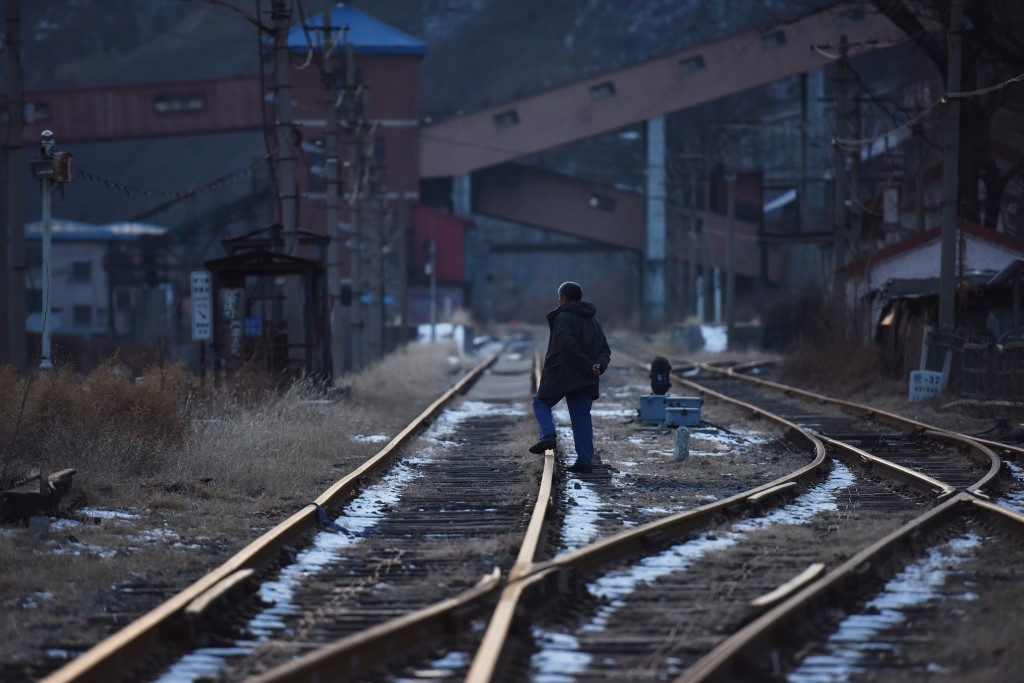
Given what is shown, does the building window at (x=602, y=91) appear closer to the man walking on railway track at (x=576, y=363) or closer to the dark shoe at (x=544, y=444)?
the dark shoe at (x=544, y=444)

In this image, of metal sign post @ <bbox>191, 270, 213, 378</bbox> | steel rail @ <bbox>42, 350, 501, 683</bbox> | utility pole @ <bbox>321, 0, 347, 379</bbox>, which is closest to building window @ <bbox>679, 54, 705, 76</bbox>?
utility pole @ <bbox>321, 0, 347, 379</bbox>

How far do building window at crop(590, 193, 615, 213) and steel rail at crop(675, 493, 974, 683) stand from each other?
200 feet

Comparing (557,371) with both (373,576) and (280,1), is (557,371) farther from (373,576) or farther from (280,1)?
(280,1)

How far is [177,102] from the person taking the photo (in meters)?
62.4

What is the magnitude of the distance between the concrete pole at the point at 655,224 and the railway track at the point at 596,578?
177 ft

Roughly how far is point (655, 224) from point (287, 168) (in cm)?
4726

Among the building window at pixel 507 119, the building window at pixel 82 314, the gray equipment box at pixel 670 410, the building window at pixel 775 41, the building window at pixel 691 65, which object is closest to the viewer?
the gray equipment box at pixel 670 410

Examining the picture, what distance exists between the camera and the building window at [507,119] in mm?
66125

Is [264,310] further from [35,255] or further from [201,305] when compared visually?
[35,255]

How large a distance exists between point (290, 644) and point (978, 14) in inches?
890

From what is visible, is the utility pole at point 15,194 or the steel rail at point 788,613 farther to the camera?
the utility pole at point 15,194

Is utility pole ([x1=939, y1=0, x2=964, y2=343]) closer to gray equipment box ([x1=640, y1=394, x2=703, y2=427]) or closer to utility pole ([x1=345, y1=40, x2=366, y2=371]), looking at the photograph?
gray equipment box ([x1=640, y1=394, x2=703, y2=427])

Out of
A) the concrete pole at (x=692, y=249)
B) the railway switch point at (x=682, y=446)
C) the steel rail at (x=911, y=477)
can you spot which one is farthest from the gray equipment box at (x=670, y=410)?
the concrete pole at (x=692, y=249)

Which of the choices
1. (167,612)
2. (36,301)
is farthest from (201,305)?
(36,301)
